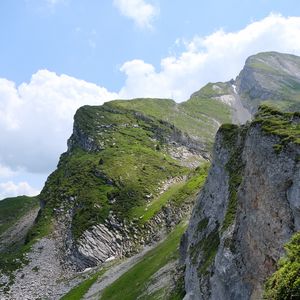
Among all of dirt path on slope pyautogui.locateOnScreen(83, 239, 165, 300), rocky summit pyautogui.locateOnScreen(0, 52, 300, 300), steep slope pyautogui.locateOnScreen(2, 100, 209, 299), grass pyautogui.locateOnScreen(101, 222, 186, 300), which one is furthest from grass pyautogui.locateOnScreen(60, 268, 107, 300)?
grass pyautogui.locateOnScreen(101, 222, 186, 300)

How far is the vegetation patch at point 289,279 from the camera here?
891 inches

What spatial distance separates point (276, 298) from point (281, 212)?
13155mm

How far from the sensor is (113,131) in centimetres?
17912

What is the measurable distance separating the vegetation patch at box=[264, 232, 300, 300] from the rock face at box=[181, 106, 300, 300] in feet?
29.7

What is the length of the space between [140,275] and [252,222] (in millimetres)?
48044

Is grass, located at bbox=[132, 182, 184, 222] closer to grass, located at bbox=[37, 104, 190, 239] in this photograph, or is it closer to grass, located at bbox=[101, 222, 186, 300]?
grass, located at bbox=[37, 104, 190, 239]

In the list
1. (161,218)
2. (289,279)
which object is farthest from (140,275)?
(289,279)

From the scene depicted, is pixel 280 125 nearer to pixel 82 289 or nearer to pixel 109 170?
pixel 82 289

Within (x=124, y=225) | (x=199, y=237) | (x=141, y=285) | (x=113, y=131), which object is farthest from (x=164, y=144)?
(x=199, y=237)

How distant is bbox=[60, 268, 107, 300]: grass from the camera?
92.3 meters

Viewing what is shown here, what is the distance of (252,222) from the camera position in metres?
39.2

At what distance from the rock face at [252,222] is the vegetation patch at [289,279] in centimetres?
906

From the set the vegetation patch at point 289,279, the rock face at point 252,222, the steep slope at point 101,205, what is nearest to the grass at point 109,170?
the steep slope at point 101,205

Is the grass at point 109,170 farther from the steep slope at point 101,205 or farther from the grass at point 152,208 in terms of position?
the grass at point 152,208
